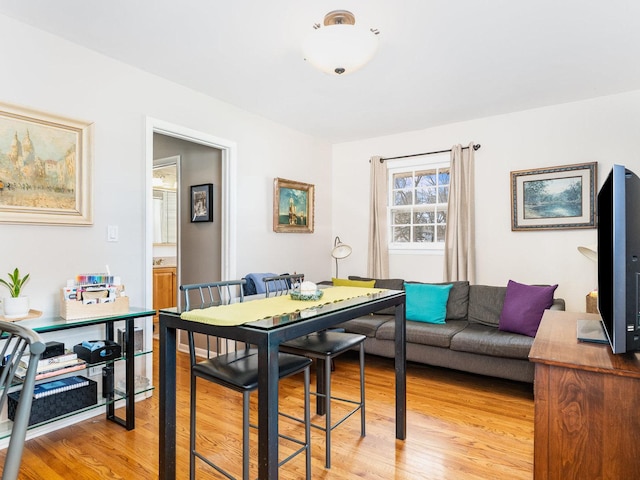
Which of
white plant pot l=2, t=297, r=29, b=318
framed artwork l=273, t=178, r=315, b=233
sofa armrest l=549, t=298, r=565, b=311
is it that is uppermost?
framed artwork l=273, t=178, r=315, b=233

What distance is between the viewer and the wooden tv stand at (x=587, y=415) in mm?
1162

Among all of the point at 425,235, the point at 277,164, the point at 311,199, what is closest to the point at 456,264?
the point at 425,235

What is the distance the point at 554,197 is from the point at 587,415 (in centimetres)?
312

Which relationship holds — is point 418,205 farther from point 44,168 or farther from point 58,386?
point 58,386

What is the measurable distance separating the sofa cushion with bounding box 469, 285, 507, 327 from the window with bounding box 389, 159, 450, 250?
76 centimetres

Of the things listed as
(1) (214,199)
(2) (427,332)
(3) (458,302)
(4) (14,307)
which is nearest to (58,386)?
(4) (14,307)

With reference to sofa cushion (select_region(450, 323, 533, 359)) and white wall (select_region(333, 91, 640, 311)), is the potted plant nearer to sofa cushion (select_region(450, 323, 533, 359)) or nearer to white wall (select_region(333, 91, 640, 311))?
sofa cushion (select_region(450, 323, 533, 359))

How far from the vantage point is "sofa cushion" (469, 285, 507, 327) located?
370 centimetres

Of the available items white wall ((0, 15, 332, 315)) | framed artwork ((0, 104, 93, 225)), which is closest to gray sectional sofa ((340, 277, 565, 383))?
white wall ((0, 15, 332, 315))

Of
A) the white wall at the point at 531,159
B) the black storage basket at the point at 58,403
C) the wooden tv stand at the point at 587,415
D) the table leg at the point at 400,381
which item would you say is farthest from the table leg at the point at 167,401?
the white wall at the point at 531,159

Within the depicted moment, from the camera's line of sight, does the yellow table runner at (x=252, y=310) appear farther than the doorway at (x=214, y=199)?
No

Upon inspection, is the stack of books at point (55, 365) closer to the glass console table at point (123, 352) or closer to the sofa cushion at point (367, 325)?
the glass console table at point (123, 352)

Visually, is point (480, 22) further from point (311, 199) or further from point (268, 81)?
point (311, 199)

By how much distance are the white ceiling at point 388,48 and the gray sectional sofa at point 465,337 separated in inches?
71.4
